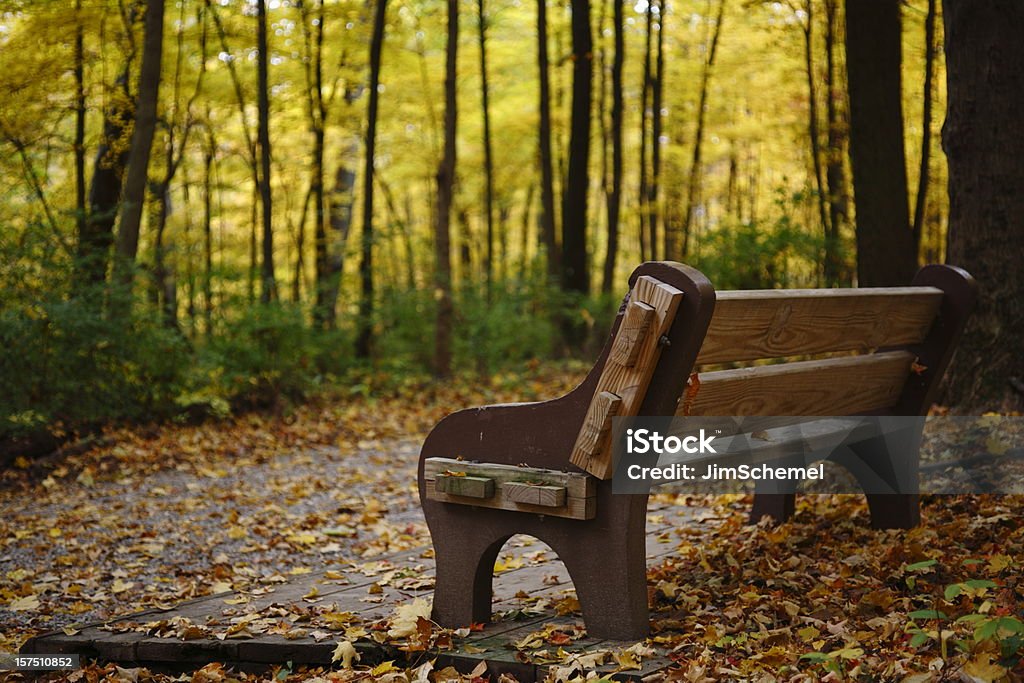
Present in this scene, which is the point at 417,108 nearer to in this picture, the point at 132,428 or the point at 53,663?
the point at 132,428

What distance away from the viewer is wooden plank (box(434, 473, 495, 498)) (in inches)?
137

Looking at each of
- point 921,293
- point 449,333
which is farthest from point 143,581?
point 449,333

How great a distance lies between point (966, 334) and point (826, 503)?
1.26m

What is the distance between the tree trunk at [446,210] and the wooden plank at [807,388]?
9674mm

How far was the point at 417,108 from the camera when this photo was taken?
22.6m

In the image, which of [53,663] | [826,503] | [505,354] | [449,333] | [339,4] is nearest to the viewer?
[53,663]

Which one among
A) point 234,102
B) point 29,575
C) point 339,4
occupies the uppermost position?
point 339,4

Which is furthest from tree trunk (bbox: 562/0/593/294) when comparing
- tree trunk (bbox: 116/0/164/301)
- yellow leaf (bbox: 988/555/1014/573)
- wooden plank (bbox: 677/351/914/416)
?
yellow leaf (bbox: 988/555/1014/573)

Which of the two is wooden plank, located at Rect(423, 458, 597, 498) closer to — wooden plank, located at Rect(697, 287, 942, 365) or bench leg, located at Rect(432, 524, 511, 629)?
bench leg, located at Rect(432, 524, 511, 629)

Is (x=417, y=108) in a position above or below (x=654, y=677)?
above

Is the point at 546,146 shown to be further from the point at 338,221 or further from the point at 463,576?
the point at 463,576

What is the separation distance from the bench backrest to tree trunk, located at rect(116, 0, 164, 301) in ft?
27.7

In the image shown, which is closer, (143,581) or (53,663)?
(53,663)

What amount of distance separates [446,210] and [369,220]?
68.7 inches
